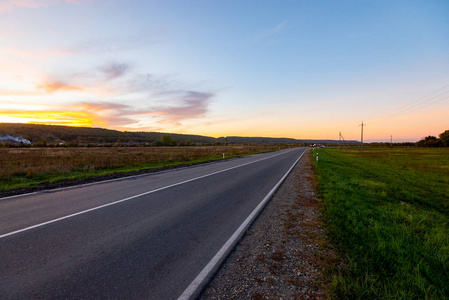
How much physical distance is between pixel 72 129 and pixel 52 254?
151520 millimetres

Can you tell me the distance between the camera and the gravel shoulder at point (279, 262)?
278 centimetres

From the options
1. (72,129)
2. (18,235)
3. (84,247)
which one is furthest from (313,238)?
(72,129)

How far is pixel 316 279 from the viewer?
119 inches

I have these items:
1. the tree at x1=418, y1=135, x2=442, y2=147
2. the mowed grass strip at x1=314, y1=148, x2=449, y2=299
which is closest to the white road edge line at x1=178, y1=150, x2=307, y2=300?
the mowed grass strip at x1=314, y1=148, x2=449, y2=299

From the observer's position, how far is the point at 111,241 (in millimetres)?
4059

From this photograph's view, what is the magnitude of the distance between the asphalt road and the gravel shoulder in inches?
17.4

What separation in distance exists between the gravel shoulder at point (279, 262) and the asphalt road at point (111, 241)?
1.45 feet

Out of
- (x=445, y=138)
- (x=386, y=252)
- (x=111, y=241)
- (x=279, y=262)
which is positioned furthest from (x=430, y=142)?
(x=111, y=241)

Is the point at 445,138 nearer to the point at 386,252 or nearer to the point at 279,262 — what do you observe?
the point at 386,252

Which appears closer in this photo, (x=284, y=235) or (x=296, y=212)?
(x=284, y=235)

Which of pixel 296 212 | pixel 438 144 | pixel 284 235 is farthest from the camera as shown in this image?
pixel 438 144

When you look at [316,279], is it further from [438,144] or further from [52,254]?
[438,144]

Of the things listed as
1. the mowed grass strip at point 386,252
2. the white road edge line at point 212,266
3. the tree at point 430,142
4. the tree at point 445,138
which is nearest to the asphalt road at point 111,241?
the white road edge line at point 212,266

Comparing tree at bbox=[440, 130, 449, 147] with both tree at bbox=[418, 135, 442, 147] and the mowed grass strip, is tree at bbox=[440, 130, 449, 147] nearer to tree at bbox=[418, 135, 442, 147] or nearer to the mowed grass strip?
tree at bbox=[418, 135, 442, 147]
